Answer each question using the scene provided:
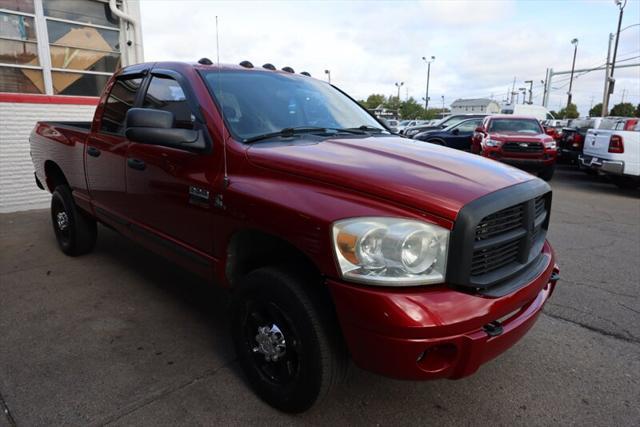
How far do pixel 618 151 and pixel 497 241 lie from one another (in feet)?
29.5

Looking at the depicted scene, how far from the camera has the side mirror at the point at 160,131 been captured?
103 inches

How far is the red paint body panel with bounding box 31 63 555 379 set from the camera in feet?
6.19

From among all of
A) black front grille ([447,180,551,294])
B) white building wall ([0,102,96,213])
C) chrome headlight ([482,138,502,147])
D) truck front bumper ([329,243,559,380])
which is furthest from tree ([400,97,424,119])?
truck front bumper ([329,243,559,380])

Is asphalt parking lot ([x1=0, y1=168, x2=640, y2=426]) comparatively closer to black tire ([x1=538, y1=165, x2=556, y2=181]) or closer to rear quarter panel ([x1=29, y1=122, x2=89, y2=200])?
rear quarter panel ([x1=29, y1=122, x2=89, y2=200])

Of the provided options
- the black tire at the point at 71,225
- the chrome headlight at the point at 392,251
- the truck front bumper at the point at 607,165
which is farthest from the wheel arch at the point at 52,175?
the truck front bumper at the point at 607,165

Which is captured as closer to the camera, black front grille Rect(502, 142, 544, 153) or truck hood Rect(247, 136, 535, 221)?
truck hood Rect(247, 136, 535, 221)

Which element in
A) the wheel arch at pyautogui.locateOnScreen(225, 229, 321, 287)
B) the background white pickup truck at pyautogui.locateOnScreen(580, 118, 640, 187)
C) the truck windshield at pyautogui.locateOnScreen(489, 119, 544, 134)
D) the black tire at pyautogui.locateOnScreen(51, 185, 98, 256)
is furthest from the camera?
the truck windshield at pyautogui.locateOnScreen(489, 119, 544, 134)

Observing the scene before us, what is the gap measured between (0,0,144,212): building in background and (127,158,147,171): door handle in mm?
5009

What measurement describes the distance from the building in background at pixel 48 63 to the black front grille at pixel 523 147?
837 cm

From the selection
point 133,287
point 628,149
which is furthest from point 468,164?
point 628,149

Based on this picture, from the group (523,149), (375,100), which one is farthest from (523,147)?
(375,100)

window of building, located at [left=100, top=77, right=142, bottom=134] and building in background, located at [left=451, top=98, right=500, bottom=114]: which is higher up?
building in background, located at [left=451, top=98, right=500, bottom=114]

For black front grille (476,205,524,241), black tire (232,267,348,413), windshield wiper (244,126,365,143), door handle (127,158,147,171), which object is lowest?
black tire (232,267,348,413)

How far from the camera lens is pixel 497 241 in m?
2.09
